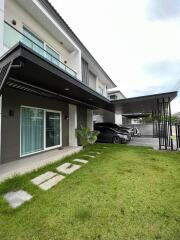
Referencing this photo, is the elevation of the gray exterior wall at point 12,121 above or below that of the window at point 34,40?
below

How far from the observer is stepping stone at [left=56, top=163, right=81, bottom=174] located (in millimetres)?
5600

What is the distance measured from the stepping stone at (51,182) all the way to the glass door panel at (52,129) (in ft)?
11.1

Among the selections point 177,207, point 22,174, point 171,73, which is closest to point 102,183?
point 177,207

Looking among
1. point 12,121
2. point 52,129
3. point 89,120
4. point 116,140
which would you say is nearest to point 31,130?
point 12,121

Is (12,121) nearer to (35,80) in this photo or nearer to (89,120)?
(35,80)

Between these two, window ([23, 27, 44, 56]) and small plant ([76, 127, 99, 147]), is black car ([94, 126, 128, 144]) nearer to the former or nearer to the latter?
small plant ([76, 127, 99, 147])

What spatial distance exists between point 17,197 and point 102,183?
223 cm

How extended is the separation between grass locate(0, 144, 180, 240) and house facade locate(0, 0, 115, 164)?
84.8 inches

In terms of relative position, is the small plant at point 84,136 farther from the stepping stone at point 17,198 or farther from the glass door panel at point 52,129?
the stepping stone at point 17,198

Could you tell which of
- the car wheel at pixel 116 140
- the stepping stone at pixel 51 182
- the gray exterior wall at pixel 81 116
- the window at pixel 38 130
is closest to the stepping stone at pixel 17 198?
the stepping stone at pixel 51 182

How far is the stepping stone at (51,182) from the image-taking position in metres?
4.23

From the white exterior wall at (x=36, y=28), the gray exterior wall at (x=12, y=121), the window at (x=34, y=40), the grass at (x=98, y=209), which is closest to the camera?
the grass at (x=98, y=209)

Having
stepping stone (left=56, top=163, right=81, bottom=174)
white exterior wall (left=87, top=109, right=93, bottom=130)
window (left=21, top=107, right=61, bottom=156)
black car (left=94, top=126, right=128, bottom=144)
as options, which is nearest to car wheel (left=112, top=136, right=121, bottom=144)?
black car (left=94, top=126, right=128, bottom=144)

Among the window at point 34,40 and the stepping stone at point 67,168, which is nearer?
the stepping stone at point 67,168
